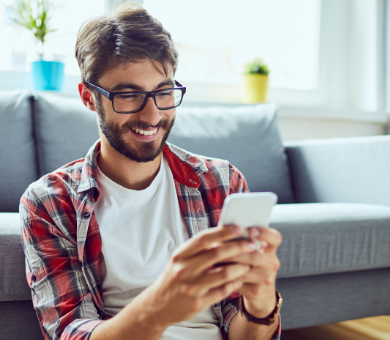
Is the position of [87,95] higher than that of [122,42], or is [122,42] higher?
[122,42]

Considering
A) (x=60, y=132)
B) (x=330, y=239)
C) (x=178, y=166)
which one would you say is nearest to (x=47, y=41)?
(x=60, y=132)

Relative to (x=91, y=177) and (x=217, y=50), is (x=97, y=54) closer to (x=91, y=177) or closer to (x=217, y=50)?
(x=91, y=177)

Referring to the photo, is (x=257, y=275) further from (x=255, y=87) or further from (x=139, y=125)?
(x=255, y=87)

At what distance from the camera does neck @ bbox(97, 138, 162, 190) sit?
959 millimetres

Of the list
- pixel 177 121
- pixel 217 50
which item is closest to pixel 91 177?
pixel 177 121

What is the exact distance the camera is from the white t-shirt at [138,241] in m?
0.82

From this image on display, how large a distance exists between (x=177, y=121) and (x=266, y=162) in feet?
1.35

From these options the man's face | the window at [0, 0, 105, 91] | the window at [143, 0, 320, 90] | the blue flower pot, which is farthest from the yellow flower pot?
the man's face

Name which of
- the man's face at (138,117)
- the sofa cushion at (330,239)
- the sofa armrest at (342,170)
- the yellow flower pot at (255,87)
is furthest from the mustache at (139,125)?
the yellow flower pot at (255,87)

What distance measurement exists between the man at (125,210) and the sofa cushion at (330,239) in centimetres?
24

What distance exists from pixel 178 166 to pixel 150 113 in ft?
0.51

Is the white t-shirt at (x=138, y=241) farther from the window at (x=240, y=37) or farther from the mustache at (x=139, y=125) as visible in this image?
the window at (x=240, y=37)

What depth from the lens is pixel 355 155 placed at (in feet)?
5.18

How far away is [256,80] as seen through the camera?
2.17 meters
